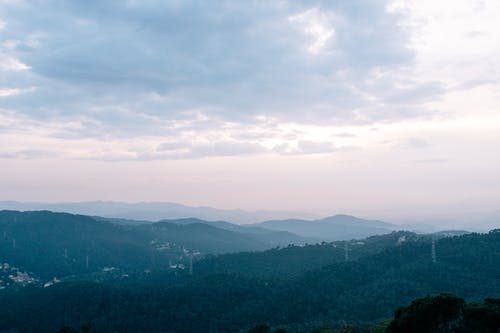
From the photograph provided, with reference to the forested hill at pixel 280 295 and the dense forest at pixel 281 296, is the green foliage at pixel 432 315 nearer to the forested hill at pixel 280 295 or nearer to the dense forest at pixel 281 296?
the dense forest at pixel 281 296

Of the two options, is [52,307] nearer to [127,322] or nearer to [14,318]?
[14,318]

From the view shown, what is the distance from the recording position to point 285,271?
14462cm

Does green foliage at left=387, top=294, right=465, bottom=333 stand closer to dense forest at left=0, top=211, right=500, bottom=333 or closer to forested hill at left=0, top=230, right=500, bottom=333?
dense forest at left=0, top=211, right=500, bottom=333

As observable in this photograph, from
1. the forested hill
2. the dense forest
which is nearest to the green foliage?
the dense forest

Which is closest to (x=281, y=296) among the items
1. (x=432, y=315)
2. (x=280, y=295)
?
(x=280, y=295)

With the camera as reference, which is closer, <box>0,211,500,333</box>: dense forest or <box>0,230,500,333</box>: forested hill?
<box>0,211,500,333</box>: dense forest

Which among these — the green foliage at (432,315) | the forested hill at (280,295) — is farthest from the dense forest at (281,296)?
the green foliage at (432,315)

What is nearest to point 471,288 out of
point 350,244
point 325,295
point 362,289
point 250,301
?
point 362,289

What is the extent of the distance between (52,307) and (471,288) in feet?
330

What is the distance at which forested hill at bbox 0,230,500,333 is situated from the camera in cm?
9806

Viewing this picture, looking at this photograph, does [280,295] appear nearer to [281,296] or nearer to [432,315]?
[281,296]

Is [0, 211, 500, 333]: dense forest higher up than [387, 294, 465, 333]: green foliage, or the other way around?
[387, 294, 465, 333]: green foliage

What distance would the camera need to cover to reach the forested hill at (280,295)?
322 ft

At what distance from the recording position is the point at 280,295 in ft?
363
